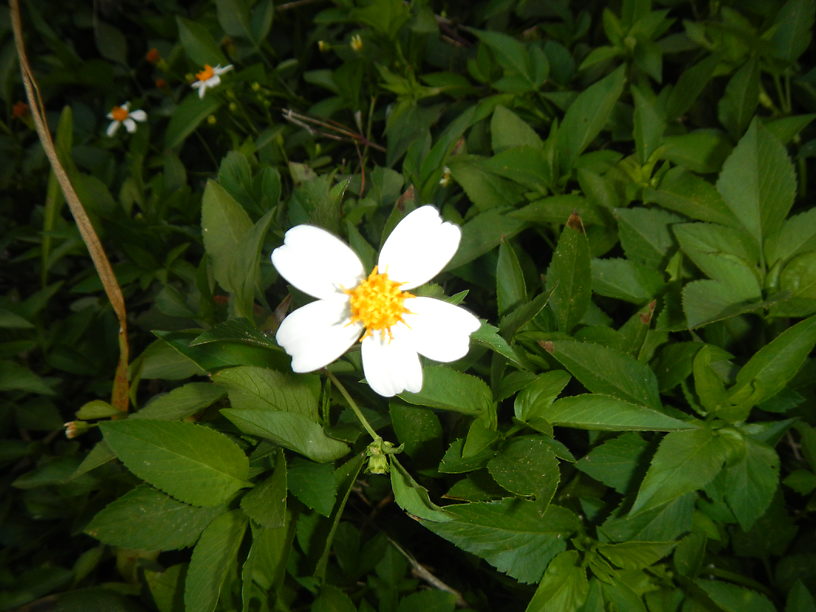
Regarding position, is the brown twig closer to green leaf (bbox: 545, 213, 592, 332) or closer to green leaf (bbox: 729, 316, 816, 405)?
green leaf (bbox: 545, 213, 592, 332)

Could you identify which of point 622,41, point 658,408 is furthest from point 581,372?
point 622,41

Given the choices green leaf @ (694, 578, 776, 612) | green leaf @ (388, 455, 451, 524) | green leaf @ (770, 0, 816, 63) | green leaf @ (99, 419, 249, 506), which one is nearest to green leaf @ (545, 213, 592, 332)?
green leaf @ (388, 455, 451, 524)

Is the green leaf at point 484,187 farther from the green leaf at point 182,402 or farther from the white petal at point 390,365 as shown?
the green leaf at point 182,402

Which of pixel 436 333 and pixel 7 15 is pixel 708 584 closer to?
pixel 436 333

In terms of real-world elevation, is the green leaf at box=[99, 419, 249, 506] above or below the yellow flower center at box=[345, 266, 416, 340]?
below

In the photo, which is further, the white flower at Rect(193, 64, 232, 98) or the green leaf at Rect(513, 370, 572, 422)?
the white flower at Rect(193, 64, 232, 98)

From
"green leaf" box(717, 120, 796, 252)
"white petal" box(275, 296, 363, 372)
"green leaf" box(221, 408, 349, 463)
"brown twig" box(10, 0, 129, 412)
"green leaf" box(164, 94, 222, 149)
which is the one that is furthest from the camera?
"green leaf" box(164, 94, 222, 149)

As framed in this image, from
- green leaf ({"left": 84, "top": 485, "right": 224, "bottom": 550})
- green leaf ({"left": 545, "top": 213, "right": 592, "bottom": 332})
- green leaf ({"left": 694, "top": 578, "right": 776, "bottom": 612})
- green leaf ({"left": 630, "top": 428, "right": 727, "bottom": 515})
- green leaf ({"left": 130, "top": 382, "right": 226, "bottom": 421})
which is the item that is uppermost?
green leaf ({"left": 545, "top": 213, "right": 592, "bottom": 332})

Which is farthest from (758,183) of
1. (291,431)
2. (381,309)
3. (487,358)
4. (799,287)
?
(291,431)
